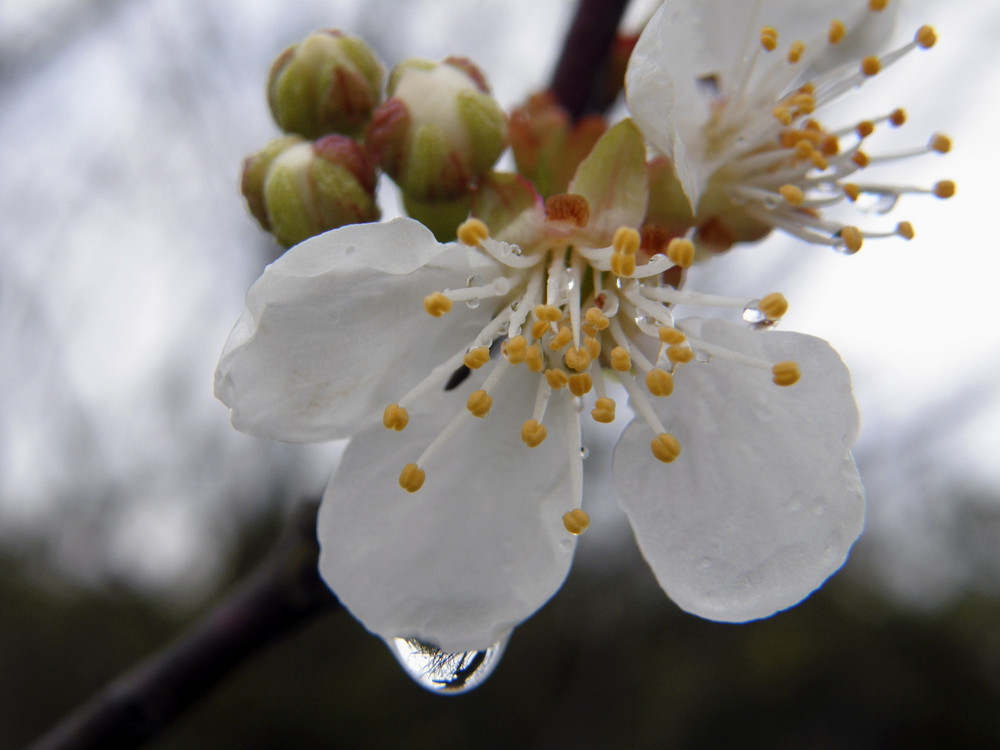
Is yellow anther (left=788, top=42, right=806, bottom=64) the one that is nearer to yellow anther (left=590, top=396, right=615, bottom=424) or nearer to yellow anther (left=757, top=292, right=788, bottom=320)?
yellow anther (left=757, top=292, right=788, bottom=320)

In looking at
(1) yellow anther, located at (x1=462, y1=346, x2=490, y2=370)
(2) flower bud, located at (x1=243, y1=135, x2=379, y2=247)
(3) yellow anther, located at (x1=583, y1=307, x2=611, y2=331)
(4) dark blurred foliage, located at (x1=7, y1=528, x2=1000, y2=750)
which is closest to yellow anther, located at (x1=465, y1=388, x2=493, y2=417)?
(1) yellow anther, located at (x1=462, y1=346, x2=490, y2=370)

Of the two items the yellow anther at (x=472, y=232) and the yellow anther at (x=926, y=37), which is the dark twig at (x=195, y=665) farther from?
the yellow anther at (x=926, y=37)

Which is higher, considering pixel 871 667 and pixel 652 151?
pixel 652 151

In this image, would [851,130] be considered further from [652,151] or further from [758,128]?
[652,151]

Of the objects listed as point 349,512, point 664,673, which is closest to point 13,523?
point 664,673

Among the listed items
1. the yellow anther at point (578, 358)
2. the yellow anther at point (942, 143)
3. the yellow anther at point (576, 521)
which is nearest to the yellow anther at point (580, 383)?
the yellow anther at point (578, 358)
